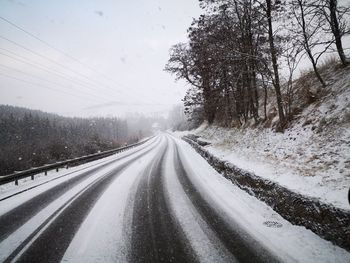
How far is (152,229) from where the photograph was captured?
196 inches

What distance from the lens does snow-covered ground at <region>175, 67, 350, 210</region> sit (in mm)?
4682

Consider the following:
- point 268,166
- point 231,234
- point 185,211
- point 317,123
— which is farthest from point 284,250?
point 317,123

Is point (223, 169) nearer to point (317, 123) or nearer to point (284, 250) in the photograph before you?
point (317, 123)

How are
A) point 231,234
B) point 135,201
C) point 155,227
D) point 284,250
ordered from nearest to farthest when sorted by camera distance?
1. point 284,250
2. point 231,234
3. point 155,227
4. point 135,201

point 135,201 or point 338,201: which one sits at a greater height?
point 338,201

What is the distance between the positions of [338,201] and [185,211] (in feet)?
11.4

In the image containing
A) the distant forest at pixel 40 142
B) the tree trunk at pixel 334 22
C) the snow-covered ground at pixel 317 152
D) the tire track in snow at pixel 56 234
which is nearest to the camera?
the tire track in snow at pixel 56 234

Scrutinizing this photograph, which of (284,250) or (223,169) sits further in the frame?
(223,169)

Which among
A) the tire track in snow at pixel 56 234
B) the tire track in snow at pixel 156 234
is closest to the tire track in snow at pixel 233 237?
the tire track in snow at pixel 156 234

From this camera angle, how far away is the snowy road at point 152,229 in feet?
12.8

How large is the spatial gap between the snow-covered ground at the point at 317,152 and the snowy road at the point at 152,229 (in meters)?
0.92

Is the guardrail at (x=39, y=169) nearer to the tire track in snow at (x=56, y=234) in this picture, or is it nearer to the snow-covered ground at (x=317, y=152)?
the tire track in snow at (x=56, y=234)

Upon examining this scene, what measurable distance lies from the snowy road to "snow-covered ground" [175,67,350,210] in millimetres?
916

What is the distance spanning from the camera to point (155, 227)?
5059 millimetres
